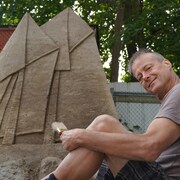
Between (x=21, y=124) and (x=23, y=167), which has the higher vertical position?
(x=21, y=124)

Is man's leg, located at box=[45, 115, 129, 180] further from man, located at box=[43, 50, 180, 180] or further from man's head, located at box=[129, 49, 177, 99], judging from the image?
man's head, located at box=[129, 49, 177, 99]

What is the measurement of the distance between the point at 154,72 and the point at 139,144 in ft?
1.69

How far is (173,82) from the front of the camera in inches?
90.7

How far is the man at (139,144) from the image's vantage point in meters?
1.93

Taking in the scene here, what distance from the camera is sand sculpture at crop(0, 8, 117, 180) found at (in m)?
4.73

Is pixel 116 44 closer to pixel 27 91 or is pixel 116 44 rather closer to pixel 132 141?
pixel 27 91

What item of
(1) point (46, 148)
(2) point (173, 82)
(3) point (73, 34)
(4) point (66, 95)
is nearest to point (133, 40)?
(3) point (73, 34)

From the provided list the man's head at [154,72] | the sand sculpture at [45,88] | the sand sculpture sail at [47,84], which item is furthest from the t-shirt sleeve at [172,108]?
the sand sculpture sail at [47,84]

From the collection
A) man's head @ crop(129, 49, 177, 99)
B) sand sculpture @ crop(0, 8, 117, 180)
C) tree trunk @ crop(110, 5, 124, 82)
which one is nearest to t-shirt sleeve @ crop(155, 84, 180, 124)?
man's head @ crop(129, 49, 177, 99)

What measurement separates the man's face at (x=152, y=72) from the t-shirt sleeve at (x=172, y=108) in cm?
30

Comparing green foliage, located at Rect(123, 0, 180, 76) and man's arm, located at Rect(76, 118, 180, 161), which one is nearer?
man's arm, located at Rect(76, 118, 180, 161)

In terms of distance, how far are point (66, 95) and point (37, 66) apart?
0.52 m

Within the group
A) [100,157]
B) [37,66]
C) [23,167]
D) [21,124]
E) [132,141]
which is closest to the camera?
[132,141]

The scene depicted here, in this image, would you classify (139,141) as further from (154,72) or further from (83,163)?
(154,72)
